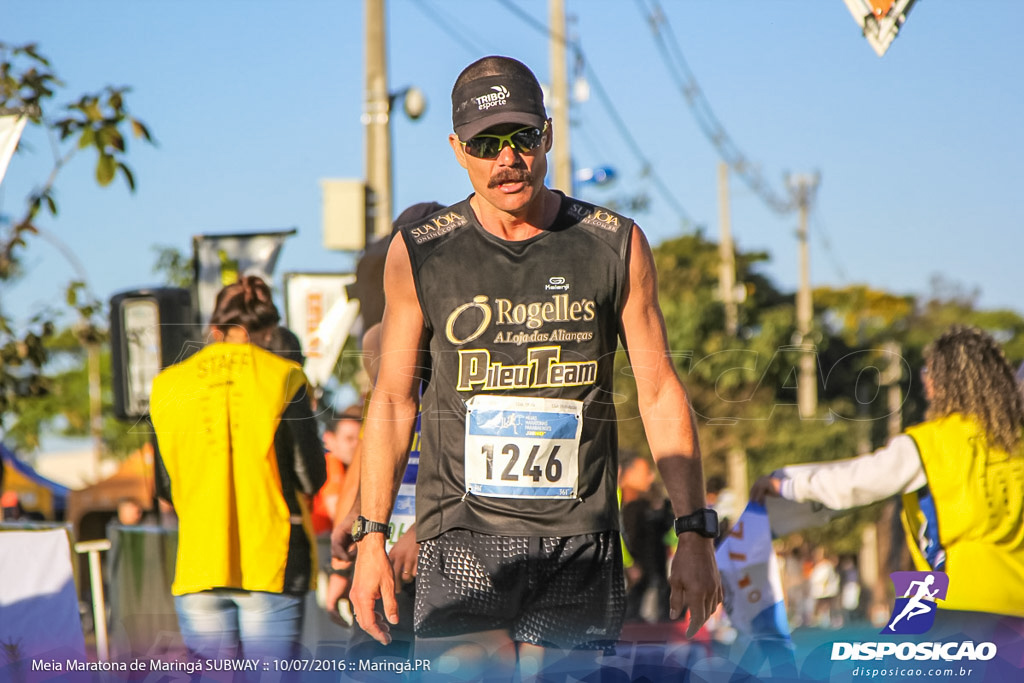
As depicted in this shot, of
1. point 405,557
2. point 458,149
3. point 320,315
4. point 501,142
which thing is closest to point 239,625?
point 405,557

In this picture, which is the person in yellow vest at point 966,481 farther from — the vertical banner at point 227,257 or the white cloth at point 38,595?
the vertical banner at point 227,257

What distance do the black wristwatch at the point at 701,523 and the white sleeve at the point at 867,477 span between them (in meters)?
1.46

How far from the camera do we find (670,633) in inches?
248

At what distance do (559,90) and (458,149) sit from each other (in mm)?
16986

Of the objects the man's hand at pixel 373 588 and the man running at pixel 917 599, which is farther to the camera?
the man running at pixel 917 599

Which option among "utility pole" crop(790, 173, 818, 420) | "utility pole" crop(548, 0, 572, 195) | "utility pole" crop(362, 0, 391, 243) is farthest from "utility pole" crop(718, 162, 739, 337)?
"utility pole" crop(362, 0, 391, 243)

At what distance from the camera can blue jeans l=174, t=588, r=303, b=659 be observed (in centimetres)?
521

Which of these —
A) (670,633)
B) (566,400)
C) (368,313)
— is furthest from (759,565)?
(566,400)

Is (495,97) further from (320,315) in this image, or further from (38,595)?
(320,315)

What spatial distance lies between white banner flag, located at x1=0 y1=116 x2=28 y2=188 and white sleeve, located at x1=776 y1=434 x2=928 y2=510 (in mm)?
3832

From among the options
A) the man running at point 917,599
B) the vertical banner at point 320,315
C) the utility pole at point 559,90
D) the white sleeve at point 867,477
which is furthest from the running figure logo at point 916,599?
the utility pole at point 559,90

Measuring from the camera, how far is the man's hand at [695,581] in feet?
11.7

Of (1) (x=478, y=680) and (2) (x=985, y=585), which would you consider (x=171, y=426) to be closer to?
(1) (x=478, y=680)

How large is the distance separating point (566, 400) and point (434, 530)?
0.56 meters
